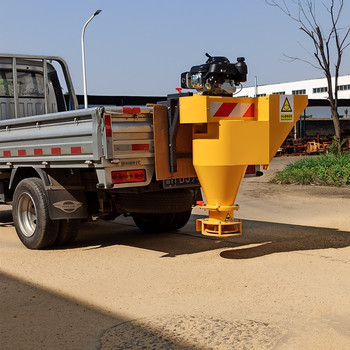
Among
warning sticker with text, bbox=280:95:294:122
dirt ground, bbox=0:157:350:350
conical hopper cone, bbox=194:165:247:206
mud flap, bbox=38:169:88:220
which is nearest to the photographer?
dirt ground, bbox=0:157:350:350

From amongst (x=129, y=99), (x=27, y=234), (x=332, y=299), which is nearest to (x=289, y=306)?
(x=332, y=299)

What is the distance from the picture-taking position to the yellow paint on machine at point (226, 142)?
6020 millimetres

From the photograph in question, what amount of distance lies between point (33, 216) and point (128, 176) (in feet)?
6.28

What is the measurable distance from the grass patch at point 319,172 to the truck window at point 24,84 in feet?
24.7

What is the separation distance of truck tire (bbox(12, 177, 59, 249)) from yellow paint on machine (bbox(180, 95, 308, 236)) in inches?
75.8

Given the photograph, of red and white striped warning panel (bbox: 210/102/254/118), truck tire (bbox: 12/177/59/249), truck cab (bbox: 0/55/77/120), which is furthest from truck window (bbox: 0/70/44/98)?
red and white striped warning panel (bbox: 210/102/254/118)

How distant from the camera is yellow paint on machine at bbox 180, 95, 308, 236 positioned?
602cm

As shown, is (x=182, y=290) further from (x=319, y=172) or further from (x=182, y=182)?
(x=319, y=172)

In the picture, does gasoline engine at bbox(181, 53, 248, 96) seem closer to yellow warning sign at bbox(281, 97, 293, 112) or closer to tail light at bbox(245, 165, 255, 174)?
yellow warning sign at bbox(281, 97, 293, 112)

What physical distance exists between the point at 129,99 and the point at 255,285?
24.3 meters

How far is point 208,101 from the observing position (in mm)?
5988

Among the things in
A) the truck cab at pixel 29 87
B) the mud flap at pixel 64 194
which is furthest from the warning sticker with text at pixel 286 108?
the truck cab at pixel 29 87

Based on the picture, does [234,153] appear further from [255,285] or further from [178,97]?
[255,285]

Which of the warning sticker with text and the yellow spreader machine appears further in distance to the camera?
the warning sticker with text
